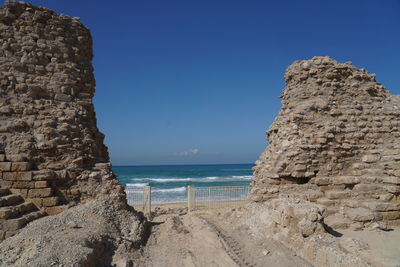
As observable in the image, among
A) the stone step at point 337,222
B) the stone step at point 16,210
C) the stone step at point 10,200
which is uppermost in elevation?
the stone step at point 10,200

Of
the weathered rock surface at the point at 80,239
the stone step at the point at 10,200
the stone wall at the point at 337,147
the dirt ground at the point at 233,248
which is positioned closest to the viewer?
the weathered rock surface at the point at 80,239

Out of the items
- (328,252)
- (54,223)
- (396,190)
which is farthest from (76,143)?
(396,190)

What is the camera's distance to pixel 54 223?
4.73m

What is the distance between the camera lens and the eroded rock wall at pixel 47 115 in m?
5.34

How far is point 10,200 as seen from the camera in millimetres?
4895

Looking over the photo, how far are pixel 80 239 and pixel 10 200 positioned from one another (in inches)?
69.3

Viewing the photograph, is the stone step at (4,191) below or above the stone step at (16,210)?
above

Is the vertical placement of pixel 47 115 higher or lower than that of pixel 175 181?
higher

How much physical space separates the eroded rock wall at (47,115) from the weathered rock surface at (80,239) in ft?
1.26

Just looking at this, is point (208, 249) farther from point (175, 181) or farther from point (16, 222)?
point (175, 181)

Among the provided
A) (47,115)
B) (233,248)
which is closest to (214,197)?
(233,248)

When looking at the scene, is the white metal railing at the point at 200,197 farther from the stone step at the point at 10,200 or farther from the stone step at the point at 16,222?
the stone step at the point at 16,222

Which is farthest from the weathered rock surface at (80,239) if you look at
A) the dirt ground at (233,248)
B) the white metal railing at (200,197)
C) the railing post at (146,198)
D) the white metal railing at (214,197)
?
the white metal railing at (214,197)

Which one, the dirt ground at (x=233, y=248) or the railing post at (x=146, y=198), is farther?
the railing post at (x=146, y=198)
